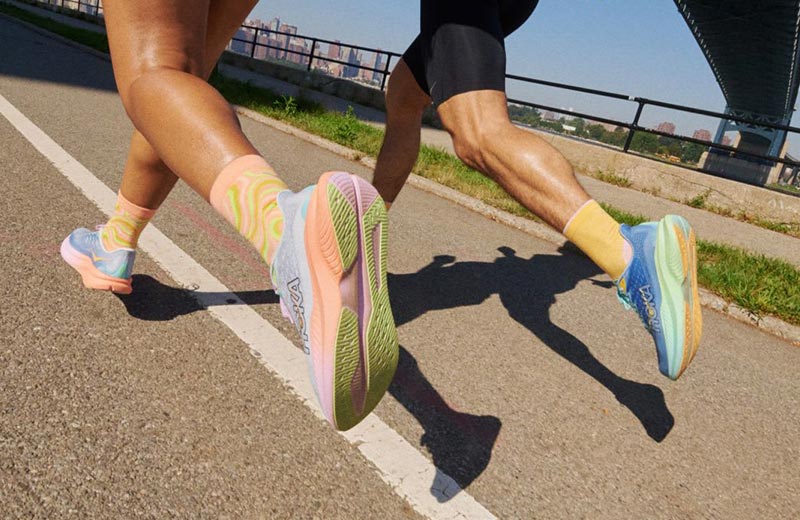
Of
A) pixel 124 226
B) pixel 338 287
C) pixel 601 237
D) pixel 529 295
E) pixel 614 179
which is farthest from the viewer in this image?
pixel 614 179

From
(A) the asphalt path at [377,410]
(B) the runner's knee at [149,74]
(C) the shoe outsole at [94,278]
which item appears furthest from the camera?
(C) the shoe outsole at [94,278]

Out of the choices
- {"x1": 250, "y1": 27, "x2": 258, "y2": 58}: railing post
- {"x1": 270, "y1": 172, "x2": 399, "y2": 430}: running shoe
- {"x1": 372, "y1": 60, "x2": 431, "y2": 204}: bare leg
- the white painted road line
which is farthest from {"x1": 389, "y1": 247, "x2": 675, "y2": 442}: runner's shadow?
{"x1": 250, "y1": 27, "x2": 258, "y2": 58}: railing post

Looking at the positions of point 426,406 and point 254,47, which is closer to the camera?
point 426,406

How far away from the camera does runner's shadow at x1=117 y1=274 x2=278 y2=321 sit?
83.0 inches

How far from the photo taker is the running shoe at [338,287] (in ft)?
3.50

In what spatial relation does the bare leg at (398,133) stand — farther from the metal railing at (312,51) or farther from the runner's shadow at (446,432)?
the metal railing at (312,51)

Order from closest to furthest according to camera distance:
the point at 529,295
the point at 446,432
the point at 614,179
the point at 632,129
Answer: the point at 446,432, the point at 529,295, the point at 614,179, the point at 632,129

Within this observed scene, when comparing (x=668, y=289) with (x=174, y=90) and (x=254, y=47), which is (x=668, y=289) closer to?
(x=174, y=90)

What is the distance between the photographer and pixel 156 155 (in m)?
1.89

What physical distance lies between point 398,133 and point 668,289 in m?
1.51

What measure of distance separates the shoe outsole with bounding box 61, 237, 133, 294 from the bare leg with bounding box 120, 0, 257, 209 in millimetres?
272

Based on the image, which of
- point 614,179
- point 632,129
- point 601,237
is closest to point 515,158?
point 601,237

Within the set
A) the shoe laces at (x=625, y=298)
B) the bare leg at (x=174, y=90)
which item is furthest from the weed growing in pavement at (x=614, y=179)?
the bare leg at (x=174, y=90)

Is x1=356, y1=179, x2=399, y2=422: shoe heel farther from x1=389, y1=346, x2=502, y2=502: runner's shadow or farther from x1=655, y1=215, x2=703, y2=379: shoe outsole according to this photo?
x1=655, y1=215, x2=703, y2=379: shoe outsole
